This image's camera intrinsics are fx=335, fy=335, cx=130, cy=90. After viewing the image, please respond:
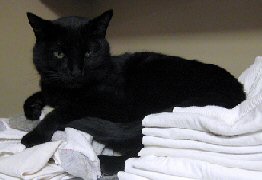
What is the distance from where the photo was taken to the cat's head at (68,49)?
92 cm

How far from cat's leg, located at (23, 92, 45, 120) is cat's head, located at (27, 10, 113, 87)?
0.11 meters

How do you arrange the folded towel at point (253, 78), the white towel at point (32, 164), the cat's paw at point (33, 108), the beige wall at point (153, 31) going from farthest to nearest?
the beige wall at point (153, 31), the cat's paw at point (33, 108), the folded towel at point (253, 78), the white towel at point (32, 164)

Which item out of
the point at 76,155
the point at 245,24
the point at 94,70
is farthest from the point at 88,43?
the point at 245,24

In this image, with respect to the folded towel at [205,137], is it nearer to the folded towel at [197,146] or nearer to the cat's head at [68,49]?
the folded towel at [197,146]

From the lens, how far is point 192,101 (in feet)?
2.65

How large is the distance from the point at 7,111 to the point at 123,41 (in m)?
0.59

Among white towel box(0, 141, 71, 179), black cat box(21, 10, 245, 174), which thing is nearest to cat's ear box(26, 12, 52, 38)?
black cat box(21, 10, 245, 174)

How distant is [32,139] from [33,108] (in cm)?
24

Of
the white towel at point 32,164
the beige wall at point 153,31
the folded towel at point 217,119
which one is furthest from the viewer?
the beige wall at point 153,31

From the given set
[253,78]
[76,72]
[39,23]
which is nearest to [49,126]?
[76,72]

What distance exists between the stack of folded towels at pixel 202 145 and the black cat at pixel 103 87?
0.12m

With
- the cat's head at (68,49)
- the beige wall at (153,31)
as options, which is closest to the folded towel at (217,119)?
the cat's head at (68,49)

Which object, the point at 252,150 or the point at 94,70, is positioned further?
the point at 94,70

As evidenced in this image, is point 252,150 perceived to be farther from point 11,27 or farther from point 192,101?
point 11,27
